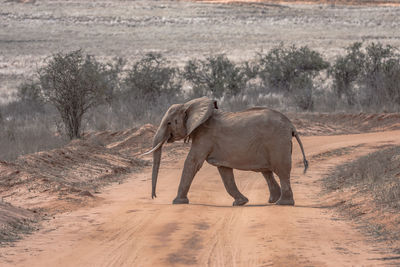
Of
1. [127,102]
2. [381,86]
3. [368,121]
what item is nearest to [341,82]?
[381,86]

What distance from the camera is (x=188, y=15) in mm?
94500

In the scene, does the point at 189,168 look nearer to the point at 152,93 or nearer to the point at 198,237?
the point at 198,237

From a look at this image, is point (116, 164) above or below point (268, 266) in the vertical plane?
below

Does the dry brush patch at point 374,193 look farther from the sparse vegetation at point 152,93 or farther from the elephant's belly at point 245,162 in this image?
the sparse vegetation at point 152,93

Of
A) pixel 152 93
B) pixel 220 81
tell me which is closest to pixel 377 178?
pixel 152 93

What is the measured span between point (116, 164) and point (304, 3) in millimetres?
93436

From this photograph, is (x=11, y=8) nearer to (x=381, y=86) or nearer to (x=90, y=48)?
(x=90, y=48)

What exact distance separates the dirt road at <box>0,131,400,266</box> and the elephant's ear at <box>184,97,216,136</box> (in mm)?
1342

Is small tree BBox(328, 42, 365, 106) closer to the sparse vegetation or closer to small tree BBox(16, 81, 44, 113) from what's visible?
the sparse vegetation

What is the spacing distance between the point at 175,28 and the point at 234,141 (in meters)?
75.8

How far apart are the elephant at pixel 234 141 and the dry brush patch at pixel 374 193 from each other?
131 cm

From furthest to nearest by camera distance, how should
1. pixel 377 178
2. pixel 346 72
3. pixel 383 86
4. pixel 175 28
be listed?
pixel 175 28 → pixel 346 72 → pixel 383 86 → pixel 377 178

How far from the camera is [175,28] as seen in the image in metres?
87.0

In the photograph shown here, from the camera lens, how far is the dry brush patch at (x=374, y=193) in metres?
9.62
